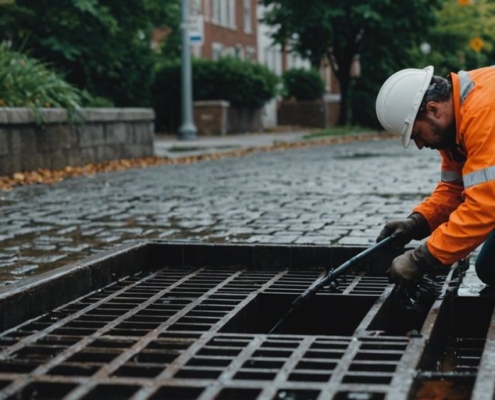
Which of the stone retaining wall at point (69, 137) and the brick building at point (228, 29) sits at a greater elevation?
the brick building at point (228, 29)

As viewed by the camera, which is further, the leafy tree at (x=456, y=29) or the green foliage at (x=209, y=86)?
the leafy tree at (x=456, y=29)

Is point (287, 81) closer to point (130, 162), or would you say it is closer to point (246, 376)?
point (130, 162)

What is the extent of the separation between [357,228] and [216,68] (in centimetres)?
2461

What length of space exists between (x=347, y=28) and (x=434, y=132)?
→ 29.5m

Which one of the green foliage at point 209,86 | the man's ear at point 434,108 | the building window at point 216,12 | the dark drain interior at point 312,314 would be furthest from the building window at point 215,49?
the man's ear at point 434,108

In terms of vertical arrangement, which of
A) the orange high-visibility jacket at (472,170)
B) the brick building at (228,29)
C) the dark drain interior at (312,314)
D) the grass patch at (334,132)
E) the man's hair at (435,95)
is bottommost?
the grass patch at (334,132)

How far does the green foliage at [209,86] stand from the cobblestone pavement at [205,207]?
16.1 meters

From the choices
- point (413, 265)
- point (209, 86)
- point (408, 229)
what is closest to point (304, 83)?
point (209, 86)

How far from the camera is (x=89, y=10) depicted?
58.9ft

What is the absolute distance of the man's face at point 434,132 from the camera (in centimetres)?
430

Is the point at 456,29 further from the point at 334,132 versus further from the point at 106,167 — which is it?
the point at 106,167

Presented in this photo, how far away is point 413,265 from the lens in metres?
4.26

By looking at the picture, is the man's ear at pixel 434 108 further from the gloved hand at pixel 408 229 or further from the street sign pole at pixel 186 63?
the street sign pole at pixel 186 63

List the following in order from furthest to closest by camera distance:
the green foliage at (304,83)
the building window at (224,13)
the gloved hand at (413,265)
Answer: the building window at (224,13) → the green foliage at (304,83) → the gloved hand at (413,265)
